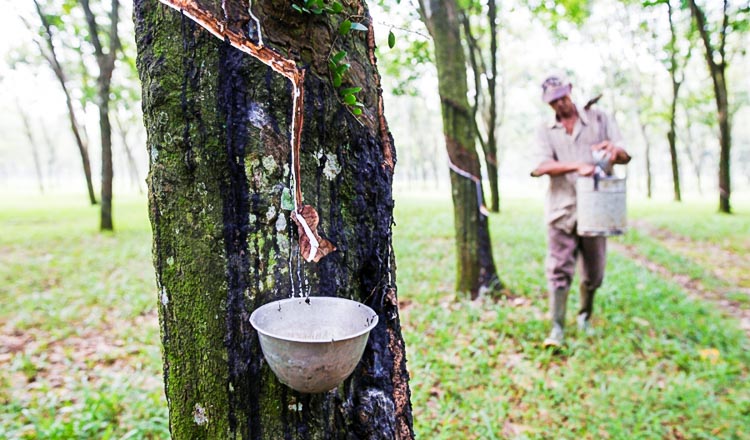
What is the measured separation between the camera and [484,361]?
10.9ft

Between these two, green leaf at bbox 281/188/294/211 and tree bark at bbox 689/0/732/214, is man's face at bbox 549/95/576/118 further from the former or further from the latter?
tree bark at bbox 689/0/732/214

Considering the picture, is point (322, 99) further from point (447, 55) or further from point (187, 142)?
point (447, 55)

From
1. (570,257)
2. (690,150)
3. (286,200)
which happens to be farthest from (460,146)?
(690,150)

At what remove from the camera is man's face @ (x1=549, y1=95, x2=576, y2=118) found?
3.34 meters

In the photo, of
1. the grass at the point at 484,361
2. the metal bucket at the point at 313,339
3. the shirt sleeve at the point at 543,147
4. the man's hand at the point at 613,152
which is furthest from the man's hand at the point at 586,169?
the metal bucket at the point at 313,339

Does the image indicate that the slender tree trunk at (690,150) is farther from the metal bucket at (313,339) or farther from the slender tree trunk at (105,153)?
the metal bucket at (313,339)

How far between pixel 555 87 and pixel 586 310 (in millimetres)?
1840

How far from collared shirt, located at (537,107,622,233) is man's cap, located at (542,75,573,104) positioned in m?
0.23

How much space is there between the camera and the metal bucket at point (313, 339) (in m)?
0.90

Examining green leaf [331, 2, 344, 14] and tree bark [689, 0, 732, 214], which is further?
tree bark [689, 0, 732, 214]

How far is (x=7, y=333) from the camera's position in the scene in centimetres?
434

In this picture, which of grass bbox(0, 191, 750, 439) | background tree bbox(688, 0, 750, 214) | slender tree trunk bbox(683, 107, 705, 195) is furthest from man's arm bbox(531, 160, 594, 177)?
slender tree trunk bbox(683, 107, 705, 195)

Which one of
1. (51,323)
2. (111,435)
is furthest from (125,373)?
(51,323)

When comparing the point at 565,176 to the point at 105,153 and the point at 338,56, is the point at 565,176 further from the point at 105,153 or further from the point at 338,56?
the point at 105,153
